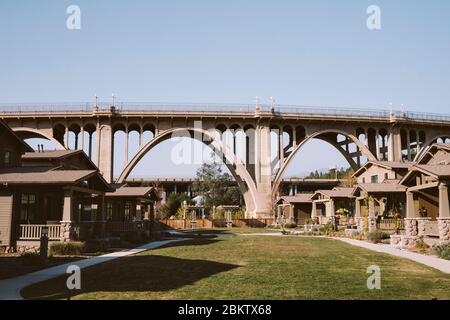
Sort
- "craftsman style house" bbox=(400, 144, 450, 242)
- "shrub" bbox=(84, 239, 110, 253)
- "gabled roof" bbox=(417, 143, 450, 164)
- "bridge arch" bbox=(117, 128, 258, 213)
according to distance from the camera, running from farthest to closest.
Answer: "bridge arch" bbox=(117, 128, 258, 213) < "gabled roof" bbox=(417, 143, 450, 164) < "shrub" bbox=(84, 239, 110, 253) < "craftsman style house" bbox=(400, 144, 450, 242)

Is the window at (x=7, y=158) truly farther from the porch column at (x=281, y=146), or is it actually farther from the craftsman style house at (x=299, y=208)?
the porch column at (x=281, y=146)

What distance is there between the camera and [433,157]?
31.2 meters

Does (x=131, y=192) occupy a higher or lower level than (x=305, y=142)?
lower

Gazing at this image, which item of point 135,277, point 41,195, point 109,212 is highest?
point 41,195

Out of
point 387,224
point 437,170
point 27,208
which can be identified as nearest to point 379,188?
point 387,224

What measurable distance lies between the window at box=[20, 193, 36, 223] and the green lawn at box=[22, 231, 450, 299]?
858 centimetres

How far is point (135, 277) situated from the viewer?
13.3 meters

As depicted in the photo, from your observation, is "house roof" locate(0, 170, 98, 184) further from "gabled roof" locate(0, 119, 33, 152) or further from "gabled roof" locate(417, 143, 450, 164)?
"gabled roof" locate(417, 143, 450, 164)

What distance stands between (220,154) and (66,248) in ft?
150

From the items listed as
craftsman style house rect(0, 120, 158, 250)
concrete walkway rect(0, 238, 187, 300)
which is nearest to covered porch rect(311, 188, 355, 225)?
craftsman style house rect(0, 120, 158, 250)

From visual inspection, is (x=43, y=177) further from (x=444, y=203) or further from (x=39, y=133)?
(x=39, y=133)

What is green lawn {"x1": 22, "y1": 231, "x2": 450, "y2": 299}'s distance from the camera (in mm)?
10534

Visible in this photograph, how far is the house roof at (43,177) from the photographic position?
21.4m

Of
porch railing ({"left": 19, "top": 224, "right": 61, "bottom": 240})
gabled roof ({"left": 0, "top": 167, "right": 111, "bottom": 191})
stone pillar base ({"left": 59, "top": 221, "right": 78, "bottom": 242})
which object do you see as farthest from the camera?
porch railing ({"left": 19, "top": 224, "right": 61, "bottom": 240})
